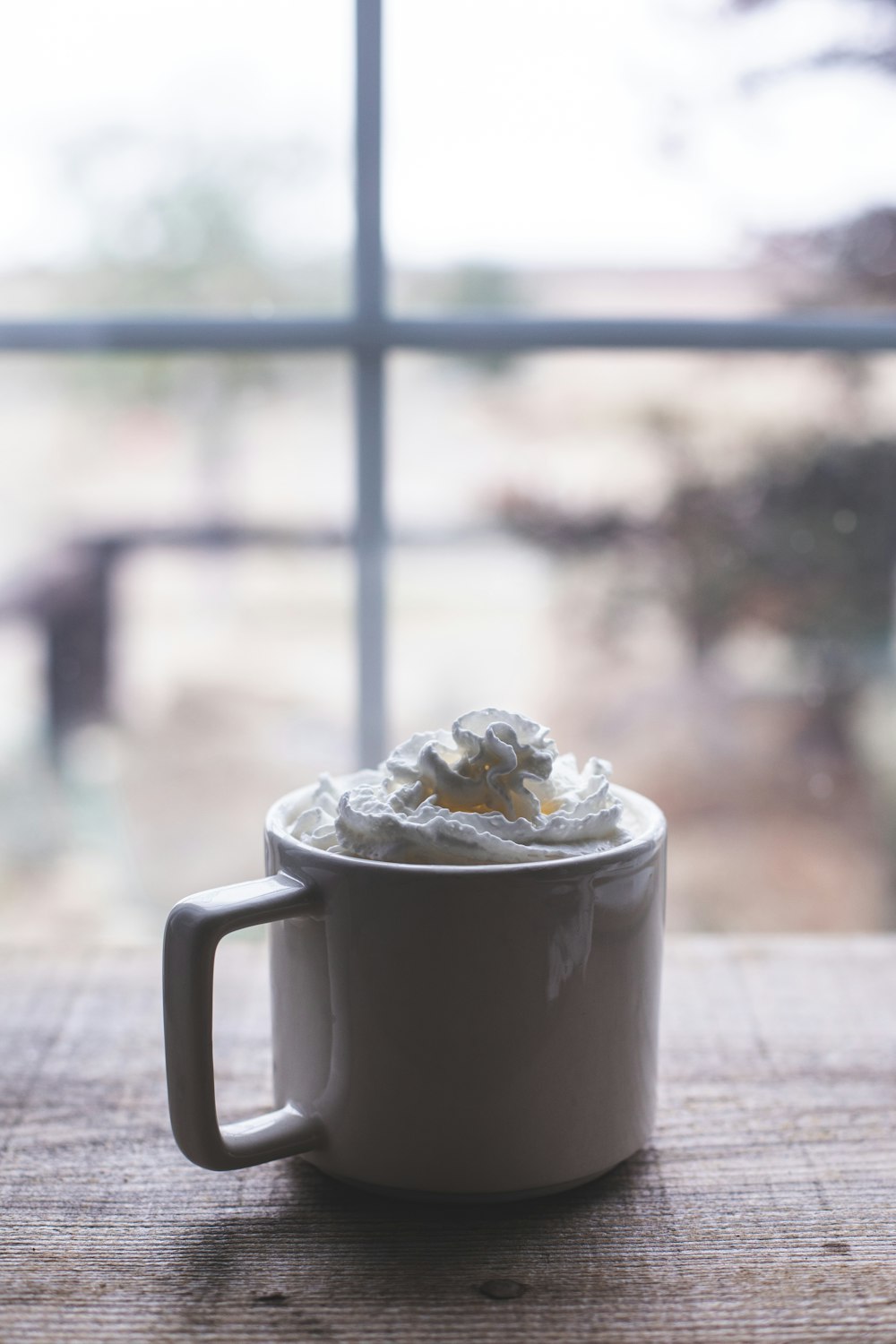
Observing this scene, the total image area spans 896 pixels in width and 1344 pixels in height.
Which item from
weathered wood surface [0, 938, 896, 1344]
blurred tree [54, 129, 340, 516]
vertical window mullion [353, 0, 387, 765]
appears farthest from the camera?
blurred tree [54, 129, 340, 516]

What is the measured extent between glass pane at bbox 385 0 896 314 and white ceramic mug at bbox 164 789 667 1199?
647 mm

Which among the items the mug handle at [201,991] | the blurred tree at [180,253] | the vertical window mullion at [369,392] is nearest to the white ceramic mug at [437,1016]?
the mug handle at [201,991]

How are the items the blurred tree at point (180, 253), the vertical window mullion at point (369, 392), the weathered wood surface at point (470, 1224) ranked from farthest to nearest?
1. the blurred tree at point (180, 253)
2. the vertical window mullion at point (369, 392)
3. the weathered wood surface at point (470, 1224)

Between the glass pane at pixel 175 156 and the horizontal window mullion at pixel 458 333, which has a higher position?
the glass pane at pixel 175 156

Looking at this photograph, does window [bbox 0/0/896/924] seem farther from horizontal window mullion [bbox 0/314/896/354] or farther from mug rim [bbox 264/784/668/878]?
mug rim [bbox 264/784/668/878]

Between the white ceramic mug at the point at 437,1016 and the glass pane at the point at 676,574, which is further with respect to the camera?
the glass pane at the point at 676,574

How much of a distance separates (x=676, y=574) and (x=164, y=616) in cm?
46

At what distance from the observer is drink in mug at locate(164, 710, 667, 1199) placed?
0.46 m

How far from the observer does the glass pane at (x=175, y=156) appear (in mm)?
967

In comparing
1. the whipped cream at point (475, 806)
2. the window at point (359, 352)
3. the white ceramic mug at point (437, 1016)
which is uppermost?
the window at point (359, 352)

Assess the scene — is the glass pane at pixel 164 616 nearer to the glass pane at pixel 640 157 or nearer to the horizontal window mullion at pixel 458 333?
the horizontal window mullion at pixel 458 333

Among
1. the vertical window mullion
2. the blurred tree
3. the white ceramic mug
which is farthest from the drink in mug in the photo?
the blurred tree

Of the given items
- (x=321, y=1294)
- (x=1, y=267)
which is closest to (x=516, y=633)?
(x=1, y=267)

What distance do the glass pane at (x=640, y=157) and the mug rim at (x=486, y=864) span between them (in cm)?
59
